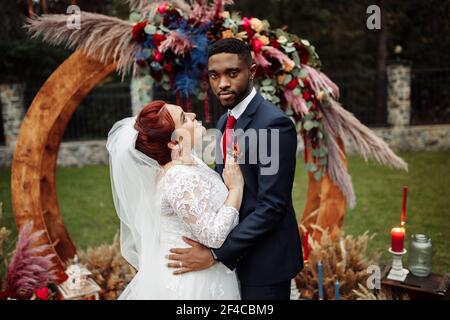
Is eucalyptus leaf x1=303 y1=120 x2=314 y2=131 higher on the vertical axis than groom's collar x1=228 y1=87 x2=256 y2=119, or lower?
lower

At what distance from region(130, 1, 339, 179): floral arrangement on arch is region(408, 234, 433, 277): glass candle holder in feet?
3.73

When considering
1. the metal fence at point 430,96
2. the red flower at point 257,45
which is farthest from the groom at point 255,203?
the metal fence at point 430,96

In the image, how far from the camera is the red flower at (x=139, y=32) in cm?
343

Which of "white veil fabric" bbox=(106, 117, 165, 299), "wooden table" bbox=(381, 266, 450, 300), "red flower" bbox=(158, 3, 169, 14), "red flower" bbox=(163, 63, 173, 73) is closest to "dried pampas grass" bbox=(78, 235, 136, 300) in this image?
"white veil fabric" bbox=(106, 117, 165, 299)

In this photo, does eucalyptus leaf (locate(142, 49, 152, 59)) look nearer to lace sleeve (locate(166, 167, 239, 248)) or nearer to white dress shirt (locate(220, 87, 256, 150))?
white dress shirt (locate(220, 87, 256, 150))

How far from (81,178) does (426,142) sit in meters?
8.22

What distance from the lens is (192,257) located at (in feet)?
7.72

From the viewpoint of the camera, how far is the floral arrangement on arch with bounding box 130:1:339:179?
11.1 ft

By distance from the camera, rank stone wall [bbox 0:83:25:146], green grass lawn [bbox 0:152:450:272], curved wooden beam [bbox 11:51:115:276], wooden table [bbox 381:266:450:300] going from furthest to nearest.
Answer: stone wall [bbox 0:83:25:146] → green grass lawn [bbox 0:152:450:272] → curved wooden beam [bbox 11:51:115:276] → wooden table [bbox 381:266:450:300]

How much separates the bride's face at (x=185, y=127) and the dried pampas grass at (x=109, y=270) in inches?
79.0

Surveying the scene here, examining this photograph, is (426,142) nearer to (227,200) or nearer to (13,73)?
(227,200)

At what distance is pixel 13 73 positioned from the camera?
11609 millimetres

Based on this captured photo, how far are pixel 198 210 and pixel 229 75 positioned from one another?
2.38 ft
